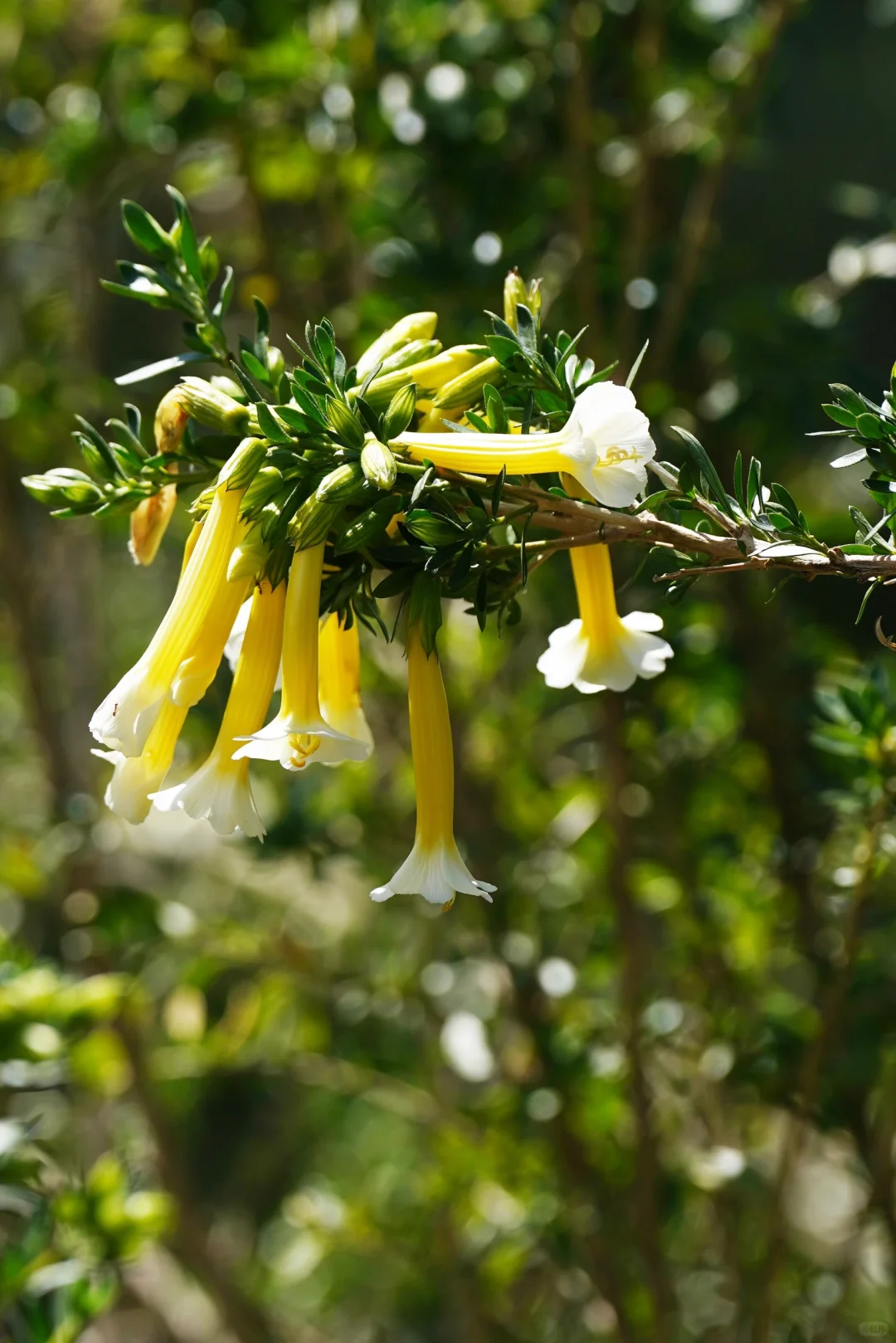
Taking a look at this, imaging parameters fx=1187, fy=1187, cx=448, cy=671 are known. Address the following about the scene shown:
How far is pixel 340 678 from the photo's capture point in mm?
491

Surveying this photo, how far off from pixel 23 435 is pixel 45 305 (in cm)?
20

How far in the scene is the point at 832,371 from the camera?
2.88 feet

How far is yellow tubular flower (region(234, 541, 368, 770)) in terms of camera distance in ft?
1.34

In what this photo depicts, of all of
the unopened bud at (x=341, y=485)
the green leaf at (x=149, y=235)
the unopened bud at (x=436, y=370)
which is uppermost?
the green leaf at (x=149, y=235)

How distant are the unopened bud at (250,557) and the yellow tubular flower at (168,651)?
1cm

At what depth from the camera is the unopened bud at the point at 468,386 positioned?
16.1 inches

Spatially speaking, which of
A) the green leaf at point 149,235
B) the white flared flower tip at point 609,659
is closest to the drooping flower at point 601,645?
the white flared flower tip at point 609,659

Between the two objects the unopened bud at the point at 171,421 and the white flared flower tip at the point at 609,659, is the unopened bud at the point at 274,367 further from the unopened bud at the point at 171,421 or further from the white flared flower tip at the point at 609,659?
the white flared flower tip at the point at 609,659

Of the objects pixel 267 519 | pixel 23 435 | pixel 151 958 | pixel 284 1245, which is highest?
pixel 267 519

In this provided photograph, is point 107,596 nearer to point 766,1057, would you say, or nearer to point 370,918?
point 370,918

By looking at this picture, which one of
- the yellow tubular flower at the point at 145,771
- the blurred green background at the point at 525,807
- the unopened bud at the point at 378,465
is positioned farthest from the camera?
the blurred green background at the point at 525,807

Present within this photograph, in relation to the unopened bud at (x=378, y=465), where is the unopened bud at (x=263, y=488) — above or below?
below

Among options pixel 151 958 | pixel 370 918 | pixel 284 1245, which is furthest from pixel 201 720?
pixel 284 1245

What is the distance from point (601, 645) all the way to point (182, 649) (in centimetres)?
16
